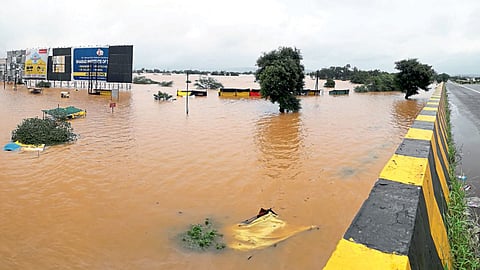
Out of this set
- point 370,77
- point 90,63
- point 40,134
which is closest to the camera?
point 40,134

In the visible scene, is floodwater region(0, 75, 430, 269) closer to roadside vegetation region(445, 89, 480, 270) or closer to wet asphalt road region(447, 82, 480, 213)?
roadside vegetation region(445, 89, 480, 270)

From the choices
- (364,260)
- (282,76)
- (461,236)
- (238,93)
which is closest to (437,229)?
(461,236)

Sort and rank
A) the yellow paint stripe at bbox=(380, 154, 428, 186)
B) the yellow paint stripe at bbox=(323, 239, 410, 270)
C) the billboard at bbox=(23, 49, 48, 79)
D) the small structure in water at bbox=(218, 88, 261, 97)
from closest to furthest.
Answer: the yellow paint stripe at bbox=(323, 239, 410, 270)
the yellow paint stripe at bbox=(380, 154, 428, 186)
the small structure in water at bbox=(218, 88, 261, 97)
the billboard at bbox=(23, 49, 48, 79)

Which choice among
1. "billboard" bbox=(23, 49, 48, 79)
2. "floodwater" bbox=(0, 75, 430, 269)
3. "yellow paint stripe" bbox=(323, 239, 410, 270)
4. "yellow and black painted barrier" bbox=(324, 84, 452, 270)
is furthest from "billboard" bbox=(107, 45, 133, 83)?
"yellow paint stripe" bbox=(323, 239, 410, 270)

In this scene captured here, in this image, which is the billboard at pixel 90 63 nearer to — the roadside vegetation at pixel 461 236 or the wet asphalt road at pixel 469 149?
the wet asphalt road at pixel 469 149

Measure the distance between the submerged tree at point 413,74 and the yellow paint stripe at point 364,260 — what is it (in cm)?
3207

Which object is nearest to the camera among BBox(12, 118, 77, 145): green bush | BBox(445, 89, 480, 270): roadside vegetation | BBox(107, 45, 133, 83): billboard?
BBox(445, 89, 480, 270): roadside vegetation

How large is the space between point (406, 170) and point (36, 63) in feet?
147

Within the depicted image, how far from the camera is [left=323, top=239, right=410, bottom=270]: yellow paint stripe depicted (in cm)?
165

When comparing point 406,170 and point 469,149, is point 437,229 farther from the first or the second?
point 469,149

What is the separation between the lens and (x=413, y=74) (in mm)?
30406

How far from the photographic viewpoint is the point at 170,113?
2105cm

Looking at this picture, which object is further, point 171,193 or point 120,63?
point 120,63

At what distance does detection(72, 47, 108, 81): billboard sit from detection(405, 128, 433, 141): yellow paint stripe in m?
33.3
